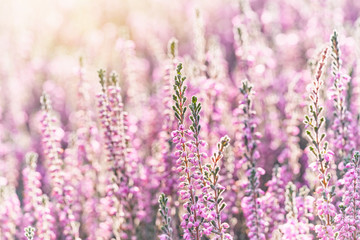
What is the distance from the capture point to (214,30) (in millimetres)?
9812

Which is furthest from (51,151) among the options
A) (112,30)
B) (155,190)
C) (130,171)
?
(112,30)

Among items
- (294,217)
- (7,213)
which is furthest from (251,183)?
(7,213)

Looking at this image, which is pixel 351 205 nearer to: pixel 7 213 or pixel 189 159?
pixel 189 159

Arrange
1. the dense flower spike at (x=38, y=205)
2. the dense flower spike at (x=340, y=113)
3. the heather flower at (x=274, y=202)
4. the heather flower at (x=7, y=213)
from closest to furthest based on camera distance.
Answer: the dense flower spike at (x=340, y=113), the dense flower spike at (x=38, y=205), the heather flower at (x=274, y=202), the heather flower at (x=7, y=213)

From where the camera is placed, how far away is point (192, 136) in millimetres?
3076

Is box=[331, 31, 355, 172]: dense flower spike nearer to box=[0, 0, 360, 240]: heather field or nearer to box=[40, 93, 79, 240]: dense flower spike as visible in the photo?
box=[0, 0, 360, 240]: heather field

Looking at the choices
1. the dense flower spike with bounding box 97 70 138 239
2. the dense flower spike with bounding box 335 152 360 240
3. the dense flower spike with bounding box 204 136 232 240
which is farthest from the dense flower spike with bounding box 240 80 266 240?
the dense flower spike with bounding box 97 70 138 239

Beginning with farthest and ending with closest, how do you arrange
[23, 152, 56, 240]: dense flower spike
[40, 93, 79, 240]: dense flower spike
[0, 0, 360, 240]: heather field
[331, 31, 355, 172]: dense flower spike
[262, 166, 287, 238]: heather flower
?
[40, 93, 79, 240]: dense flower spike
[262, 166, 287, 238]: heather flower
[23, 152, 56, 240]: dense flower spike
[331, 31, 355, 172]: dense flower spike
[0, 0, 360, 240]: heather field

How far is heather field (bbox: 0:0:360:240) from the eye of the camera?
3.07 metres

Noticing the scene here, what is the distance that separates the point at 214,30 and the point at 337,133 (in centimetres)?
631

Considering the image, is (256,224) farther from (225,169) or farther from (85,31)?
(85,31)

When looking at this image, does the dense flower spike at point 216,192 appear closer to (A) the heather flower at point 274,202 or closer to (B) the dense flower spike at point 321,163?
(B) the dense flower spike at point 321,163

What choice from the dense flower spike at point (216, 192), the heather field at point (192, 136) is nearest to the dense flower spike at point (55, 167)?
the heather field at point (192, 136)

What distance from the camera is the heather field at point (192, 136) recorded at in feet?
10.1
